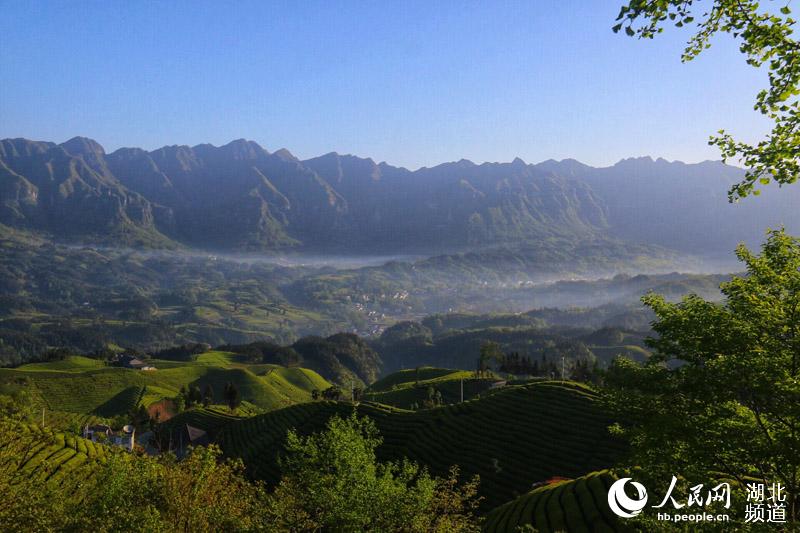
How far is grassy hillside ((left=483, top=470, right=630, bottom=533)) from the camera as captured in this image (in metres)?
37.1

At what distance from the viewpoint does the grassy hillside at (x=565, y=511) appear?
122 ft

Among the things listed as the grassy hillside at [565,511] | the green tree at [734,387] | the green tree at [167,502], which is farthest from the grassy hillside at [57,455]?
the green tree at [734,387]

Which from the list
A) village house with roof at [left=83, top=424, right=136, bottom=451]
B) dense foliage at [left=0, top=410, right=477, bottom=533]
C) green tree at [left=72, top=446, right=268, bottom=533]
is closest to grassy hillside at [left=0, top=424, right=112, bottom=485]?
dense foliage at [left=0, top=410, right=477, bottom=533]

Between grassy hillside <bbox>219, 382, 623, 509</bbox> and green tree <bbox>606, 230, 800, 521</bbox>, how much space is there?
4987 cm

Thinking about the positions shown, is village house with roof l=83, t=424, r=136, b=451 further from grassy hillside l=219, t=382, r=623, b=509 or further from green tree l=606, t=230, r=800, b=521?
green tree l=606, t=230, r=800, b=521

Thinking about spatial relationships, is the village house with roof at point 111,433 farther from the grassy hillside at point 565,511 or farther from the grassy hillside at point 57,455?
the grassy hillside at point 565,511

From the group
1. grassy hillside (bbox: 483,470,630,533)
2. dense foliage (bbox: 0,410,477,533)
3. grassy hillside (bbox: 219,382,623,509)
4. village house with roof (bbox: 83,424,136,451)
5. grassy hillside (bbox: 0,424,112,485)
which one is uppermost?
dense foliage (bbox: 0,410,477,533)

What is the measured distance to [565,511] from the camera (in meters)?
40.2

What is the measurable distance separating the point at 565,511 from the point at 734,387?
90.6ft

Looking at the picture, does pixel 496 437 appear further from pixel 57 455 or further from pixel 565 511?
pixel 57 455

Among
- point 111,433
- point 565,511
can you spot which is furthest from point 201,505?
point 111,433

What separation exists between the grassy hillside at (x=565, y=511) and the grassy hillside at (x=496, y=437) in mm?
19234

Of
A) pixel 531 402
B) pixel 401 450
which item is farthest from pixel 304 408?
pixel 531 402

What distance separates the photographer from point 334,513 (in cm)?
2592
